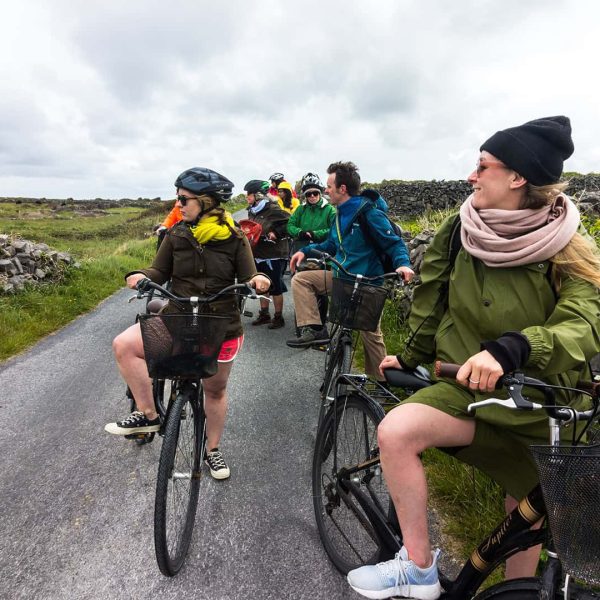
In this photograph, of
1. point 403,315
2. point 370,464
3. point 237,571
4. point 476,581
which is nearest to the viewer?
point 476,581

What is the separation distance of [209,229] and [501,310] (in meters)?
1.99

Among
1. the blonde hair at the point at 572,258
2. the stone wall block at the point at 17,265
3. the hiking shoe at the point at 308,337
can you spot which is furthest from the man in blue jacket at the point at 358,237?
the stone wall block at the point at 17,265

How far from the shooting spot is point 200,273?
2.97m

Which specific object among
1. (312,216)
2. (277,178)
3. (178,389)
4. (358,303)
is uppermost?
(277,178)

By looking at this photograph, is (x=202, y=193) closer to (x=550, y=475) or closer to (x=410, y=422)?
(x=410, y=422)

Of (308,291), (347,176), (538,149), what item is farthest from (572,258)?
(308,291)

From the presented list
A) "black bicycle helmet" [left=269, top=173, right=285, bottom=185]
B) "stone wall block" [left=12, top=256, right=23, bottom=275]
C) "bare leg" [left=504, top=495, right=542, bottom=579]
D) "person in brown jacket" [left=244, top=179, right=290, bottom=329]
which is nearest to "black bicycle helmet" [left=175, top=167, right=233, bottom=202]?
"bare leg" [left=504, top=495, right=542, bottom=579]

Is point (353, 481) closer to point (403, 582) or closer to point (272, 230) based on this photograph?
point (403, 582)

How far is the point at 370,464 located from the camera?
7.33 feet

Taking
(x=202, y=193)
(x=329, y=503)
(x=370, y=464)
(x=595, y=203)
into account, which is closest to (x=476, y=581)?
(x=370, y=464)

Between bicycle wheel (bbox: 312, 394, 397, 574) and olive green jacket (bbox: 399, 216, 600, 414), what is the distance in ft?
1.99

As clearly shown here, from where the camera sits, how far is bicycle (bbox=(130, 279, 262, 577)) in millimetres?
2152

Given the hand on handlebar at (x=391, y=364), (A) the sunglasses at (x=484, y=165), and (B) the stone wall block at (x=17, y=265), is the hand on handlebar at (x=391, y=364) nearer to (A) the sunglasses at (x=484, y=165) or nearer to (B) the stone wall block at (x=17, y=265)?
(A) the sunglasses at (x=484, y=165)

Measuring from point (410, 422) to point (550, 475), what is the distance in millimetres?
604
